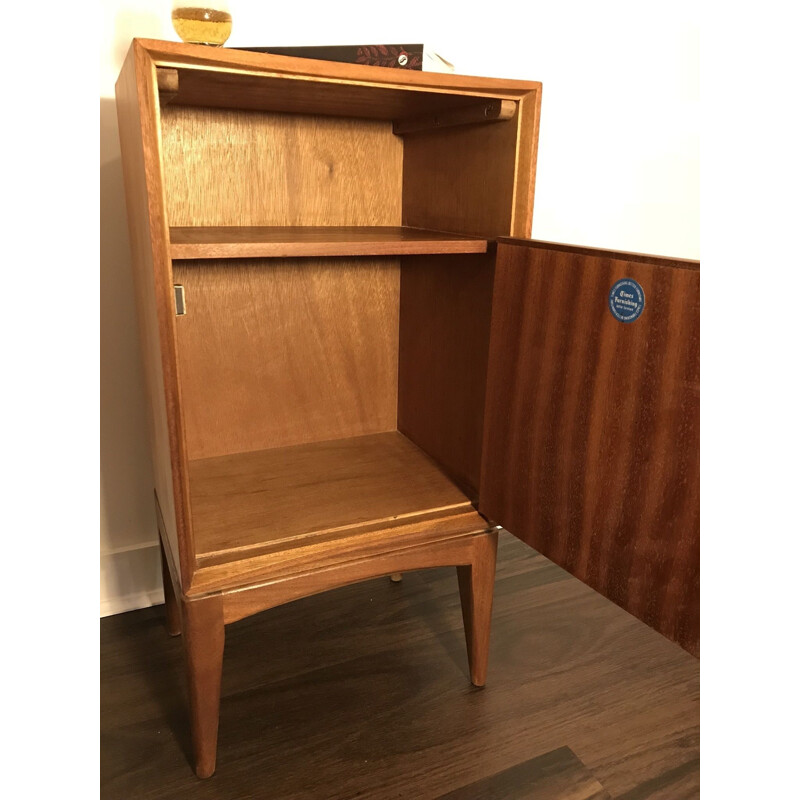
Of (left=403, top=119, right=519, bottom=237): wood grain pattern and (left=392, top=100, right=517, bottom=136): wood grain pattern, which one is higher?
(left=392, top=100, right=517, bottom=136): wood grain pattern

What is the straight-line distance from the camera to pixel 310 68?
1021 mm

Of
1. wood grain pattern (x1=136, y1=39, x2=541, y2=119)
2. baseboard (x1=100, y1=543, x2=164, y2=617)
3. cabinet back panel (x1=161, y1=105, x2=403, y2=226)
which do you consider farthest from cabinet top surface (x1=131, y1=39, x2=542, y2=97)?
baseboard (x1=100, y1=543, x2=164, y2=617)

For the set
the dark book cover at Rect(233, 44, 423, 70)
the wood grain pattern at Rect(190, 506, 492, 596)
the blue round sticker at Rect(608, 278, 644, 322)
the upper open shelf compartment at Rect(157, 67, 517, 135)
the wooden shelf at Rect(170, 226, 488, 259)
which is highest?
the dark book cover at Rect(233, 44, 423, 70)

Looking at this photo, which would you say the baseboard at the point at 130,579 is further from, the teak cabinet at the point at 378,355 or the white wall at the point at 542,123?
the teak cabinet at the point at 378,355

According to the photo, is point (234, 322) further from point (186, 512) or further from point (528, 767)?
point (528, 767)

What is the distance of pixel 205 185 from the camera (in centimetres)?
138

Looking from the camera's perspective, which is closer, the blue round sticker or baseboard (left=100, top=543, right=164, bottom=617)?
the blue round sticker

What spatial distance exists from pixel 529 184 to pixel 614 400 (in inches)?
Result: 18.2

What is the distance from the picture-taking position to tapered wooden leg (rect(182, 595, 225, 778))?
3.59ft

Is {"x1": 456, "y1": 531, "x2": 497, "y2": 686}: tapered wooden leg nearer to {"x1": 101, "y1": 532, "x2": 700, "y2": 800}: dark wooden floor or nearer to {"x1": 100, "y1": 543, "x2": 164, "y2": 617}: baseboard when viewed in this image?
{"x1": 101, "y1": 532, "x2": 700, "y2": 800}: dark wooden floor

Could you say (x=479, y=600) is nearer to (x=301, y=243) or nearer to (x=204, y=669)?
(x=204, y=669)

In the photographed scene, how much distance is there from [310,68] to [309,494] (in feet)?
2.26

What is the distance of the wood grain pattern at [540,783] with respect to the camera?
45.4 inches

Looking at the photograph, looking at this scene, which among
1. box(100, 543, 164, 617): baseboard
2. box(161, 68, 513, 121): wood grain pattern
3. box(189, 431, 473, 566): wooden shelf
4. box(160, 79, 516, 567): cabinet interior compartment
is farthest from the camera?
box(100, 543, 164, 617): baseboard
